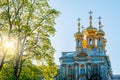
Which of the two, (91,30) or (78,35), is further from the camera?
(91,30)

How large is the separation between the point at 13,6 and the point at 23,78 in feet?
15.4

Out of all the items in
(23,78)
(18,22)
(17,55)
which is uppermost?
(18,22)

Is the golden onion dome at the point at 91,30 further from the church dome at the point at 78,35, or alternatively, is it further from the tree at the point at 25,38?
the tree at the point at 25,38

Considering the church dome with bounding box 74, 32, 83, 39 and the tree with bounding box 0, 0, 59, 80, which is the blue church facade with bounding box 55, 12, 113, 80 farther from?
the tree with bounding box 0, 0, 59, 80

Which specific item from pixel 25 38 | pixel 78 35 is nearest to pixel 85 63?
pixel 78 35

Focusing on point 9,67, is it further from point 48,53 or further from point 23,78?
point 48,53

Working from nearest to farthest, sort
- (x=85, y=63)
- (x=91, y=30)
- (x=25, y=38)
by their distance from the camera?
→ (x=25, y=38)
(x=85, y=63)
(x=91, y=30)

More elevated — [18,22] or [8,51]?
[18,22]

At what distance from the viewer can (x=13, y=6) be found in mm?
22531

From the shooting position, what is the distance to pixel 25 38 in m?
22.8

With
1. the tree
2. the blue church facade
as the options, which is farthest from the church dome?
the tree

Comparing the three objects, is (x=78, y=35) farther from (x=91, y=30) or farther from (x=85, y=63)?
(x=85, y=63)

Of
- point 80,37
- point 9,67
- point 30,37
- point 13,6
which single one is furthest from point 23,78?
point 80,37

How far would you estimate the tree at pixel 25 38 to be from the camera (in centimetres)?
2208
